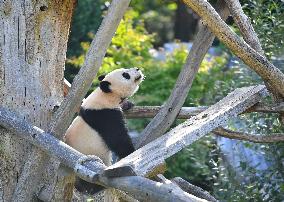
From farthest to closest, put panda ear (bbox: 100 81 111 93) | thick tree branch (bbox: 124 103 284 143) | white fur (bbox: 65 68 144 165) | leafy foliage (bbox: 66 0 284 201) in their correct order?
leafy foliage (bbox: 66 0 284 201), thick tree branch (bbox: 124 103 284 143), panda ear (bbox: 100 81 111 93), white fur (bbox: 65 68 144 165)

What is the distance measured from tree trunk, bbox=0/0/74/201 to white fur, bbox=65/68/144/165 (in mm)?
231

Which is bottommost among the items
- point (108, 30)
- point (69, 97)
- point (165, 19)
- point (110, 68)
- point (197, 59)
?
point (69, 97)

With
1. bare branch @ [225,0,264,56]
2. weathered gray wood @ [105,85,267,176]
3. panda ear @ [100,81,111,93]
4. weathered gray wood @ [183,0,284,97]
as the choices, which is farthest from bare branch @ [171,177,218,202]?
bare branch @ [225,0,264,56]

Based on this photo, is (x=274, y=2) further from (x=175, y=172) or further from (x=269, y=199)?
(x=175, y=172)

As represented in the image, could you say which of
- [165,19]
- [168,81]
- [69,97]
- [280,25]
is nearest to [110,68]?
[168,81]

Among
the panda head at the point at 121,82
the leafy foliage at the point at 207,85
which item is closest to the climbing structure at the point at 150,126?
the panda head at the point at 121,82

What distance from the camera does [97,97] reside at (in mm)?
5723

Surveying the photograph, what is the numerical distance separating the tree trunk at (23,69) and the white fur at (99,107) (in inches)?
9.1

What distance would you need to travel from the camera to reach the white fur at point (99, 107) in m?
5.60

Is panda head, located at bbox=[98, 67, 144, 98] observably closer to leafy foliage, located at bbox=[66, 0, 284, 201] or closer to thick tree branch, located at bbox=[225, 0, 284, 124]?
thick tree branch, located at bbox=[225, 0, 284, 124]

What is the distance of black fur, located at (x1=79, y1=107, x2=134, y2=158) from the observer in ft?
18.0

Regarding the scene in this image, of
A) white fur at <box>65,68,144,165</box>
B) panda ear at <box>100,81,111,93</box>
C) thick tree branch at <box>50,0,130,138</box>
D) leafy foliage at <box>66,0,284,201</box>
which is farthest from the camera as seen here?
leafy foliage at <box>66,0,284,201</box>

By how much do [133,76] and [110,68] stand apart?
11.8 feet

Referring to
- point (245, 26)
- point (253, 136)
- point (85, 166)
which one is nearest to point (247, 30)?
point (245, 26)
